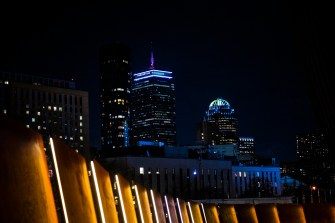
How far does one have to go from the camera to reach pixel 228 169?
289 feet

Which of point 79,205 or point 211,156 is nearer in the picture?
point 79,205

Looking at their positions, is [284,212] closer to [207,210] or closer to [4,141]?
[207,210]

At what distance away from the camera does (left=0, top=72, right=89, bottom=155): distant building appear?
340 feet

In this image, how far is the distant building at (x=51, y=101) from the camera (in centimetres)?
10356

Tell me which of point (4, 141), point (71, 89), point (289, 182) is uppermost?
point (71, 89)

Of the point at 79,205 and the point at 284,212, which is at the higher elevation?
the point at 79,205

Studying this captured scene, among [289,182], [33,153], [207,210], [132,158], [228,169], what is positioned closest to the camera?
[33,153]

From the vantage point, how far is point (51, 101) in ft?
358

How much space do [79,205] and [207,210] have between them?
18.7m

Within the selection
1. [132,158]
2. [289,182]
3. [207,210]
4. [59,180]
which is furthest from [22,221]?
[289,182]

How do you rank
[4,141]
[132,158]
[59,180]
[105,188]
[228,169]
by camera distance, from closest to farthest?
[4,141] → [59,180] → [105,188] → [132,158] → [228,169]

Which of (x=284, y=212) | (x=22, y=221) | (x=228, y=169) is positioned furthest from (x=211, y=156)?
(x=22, y=221)

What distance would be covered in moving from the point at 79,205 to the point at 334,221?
65.9ft

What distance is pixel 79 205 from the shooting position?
19.2 feet
